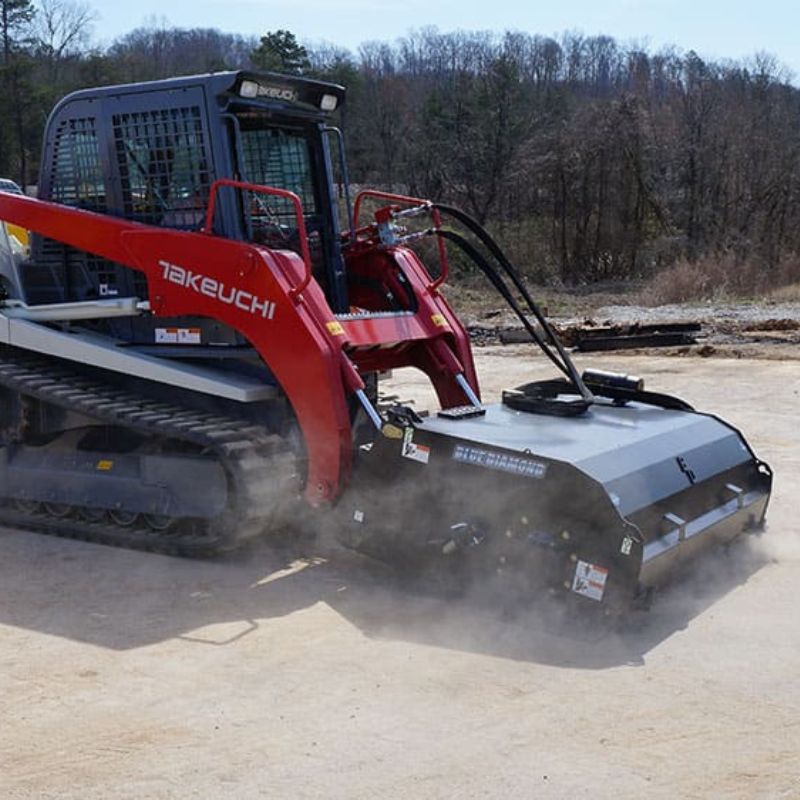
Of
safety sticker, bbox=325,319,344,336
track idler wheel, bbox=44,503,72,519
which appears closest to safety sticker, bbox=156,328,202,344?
safety sticker, bbox=325,319,344,336

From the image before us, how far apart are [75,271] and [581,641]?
144 inches

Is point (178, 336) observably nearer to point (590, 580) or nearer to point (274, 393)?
point (274, 393)

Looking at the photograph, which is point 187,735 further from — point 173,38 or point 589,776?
point 173,38

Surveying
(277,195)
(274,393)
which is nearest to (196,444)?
(274,393)

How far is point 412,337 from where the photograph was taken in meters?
6.43

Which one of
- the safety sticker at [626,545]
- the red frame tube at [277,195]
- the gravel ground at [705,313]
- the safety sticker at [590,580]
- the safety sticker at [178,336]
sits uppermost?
the red frame tube at [277,195]

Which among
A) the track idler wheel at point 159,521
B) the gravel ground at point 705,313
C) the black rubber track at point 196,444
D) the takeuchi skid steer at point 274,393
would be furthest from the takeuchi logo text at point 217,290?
the gravel ground at point 705,313

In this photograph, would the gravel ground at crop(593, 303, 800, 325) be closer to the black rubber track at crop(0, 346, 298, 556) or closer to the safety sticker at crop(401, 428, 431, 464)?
the black rubber track at crop(0, 346, 298, 556)

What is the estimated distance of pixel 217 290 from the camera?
573 centimetres

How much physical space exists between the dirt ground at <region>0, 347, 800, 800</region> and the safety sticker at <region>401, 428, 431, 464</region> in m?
0.63

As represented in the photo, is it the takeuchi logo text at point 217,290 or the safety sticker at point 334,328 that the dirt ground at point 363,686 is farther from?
the takeuchi logo text at point 217,290

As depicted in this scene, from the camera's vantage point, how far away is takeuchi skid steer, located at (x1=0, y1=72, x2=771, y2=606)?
4.95 metres

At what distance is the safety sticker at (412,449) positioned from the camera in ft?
17.1

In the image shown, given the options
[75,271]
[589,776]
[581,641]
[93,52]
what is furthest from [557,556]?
[93,52]
